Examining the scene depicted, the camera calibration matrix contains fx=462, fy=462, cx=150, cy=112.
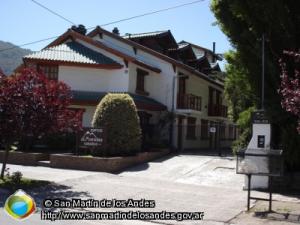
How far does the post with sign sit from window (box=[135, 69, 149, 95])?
359 inches

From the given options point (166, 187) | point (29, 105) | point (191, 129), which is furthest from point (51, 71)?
point (166, 187)

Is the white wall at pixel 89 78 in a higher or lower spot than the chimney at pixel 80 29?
lower

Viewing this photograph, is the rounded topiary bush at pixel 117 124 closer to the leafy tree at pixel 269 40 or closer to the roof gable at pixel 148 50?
the leafy tree at pixel 269 40

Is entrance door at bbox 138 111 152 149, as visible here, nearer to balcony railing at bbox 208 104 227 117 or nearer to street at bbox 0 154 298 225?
street at bbox 0 154 298 225

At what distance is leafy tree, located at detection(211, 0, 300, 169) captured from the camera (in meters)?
14.6

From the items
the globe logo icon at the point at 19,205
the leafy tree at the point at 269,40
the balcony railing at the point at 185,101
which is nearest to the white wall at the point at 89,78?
the balcony railing at the point at 185,101

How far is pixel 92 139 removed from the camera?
19.5m

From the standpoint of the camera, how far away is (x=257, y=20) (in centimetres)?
1518

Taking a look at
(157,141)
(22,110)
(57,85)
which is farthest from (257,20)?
(157,141)

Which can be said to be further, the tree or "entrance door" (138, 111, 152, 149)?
"entrance door" (138, 111, 152, 149)

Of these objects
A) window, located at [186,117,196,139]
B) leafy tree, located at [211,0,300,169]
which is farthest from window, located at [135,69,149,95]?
leafy tree, located at [211,0,300,169]

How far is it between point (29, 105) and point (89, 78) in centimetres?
1464

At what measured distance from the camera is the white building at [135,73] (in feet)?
89.5

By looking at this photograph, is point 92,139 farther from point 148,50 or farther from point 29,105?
point 148,50
